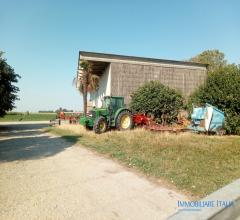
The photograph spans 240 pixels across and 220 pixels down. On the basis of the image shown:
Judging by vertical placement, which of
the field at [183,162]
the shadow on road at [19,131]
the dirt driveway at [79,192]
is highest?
the field at [183,162]

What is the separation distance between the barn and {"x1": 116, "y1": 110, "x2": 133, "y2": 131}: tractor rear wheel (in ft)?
19.5

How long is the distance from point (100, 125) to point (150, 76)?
9647mm

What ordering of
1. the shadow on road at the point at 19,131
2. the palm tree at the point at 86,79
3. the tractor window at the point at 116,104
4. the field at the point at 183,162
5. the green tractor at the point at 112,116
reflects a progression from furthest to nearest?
the palm tree at the point at 86,79, the shadow on road at the point at 19,131, the tractor window at the point at 116,104, the green tractor at the point at 112,116, the field at the point at 183,162

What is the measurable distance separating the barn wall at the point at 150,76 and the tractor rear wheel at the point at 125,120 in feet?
19.6

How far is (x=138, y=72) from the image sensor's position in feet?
73.6

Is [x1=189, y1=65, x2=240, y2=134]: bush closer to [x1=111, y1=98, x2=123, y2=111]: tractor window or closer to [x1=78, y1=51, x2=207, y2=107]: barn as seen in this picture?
[x1=111, y1=98, x2=123, y2=111]: tractor window

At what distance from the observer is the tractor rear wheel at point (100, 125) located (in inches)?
571

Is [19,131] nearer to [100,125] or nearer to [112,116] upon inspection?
[100,125]

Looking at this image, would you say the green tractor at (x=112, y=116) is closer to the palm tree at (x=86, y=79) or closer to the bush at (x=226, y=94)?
the bush at (x=226, y=94)

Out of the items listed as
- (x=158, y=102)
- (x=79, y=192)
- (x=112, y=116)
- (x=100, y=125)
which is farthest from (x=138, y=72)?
(x=79, y=192)

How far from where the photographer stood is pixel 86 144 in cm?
1107

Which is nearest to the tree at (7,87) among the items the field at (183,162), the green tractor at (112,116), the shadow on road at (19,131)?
the shadow on road at (19,131)

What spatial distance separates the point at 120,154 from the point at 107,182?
9.14 feet

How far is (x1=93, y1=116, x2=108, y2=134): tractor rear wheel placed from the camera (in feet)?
47.6
